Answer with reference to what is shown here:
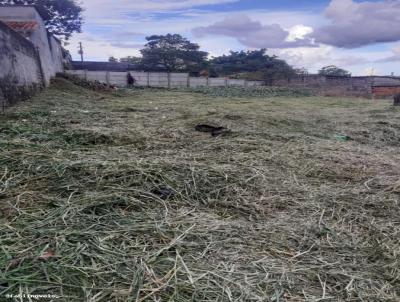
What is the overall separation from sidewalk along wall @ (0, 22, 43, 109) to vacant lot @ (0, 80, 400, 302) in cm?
228

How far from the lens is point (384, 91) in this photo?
19.9 m

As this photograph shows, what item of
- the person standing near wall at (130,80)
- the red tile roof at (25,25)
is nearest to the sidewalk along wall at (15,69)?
the red tile roof at (25,25)

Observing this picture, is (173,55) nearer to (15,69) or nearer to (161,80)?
(161,80)

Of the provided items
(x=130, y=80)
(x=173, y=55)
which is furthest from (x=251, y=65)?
(x=130, y=80)

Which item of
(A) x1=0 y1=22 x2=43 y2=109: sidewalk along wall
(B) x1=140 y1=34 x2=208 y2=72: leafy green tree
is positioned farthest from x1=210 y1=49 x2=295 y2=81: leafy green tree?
(A) x1=0 y1=22 x2=43 y2=109: sidewalk along wall

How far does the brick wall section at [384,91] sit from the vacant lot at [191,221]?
17.3 meters

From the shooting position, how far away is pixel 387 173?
10.4 ft

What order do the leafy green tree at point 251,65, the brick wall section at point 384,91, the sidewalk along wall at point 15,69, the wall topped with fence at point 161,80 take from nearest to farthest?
the sidewalk along wall at point 15,69 < the wall topped with fence at point 161,80 < the brick wall section at point 384,91 < the leafy green tree at point 251,65

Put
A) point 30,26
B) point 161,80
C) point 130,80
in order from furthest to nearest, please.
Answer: point 161,80, point 130,80, point 30,26

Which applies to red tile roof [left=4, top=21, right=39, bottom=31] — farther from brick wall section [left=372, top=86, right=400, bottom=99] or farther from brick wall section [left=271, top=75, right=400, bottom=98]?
brick wall section [left=372, top=86, right=400, bottom=99]

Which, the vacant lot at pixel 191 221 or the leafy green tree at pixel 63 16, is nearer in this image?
the vacant lot at pixel 191 221

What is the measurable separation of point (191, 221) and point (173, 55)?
1035 inches

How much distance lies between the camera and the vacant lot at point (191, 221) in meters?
1.47

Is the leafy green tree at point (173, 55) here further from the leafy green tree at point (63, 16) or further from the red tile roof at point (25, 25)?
the red tile roof at point (25, 25)
